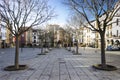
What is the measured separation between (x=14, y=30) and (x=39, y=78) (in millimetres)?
4287

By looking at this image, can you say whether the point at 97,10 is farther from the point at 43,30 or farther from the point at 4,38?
the point at 4,38

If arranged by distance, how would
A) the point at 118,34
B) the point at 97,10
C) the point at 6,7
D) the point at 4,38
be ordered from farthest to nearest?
the point at 4,38
the point at 118,34
the point at 97,10
the point at 6,7

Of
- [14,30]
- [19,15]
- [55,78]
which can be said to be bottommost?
[55,78]

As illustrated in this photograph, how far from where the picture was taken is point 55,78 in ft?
28.5

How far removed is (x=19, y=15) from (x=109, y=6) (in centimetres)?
567

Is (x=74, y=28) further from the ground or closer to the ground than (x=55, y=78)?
further from the ground

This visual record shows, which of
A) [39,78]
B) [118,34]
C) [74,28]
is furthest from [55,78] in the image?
[118,34]

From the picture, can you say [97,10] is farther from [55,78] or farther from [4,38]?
[4,38]

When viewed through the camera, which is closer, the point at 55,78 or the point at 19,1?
the point at 55,78

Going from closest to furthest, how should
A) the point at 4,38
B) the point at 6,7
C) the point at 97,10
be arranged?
the point at 6,7 → the point at 97,10 → the point at 4,38

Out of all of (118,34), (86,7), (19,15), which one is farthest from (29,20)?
(118,34)

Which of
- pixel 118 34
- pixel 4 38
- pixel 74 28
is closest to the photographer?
pixel 74 28

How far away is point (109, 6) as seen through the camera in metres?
11.8

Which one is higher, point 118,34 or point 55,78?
point 118,34
